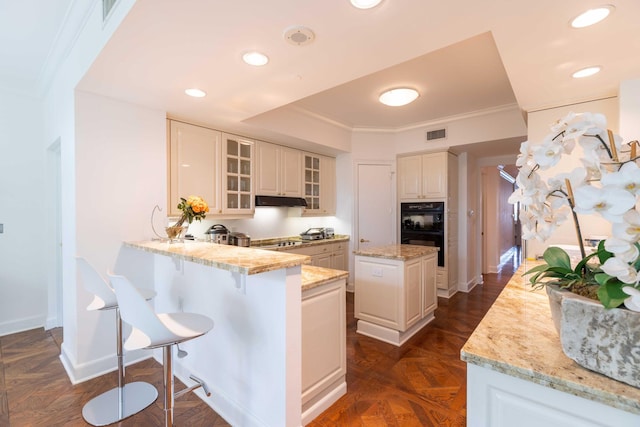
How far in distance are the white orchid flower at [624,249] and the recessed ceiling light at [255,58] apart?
1.88 m

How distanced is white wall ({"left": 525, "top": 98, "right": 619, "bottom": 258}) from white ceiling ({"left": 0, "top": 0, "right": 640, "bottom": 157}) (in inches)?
3.2

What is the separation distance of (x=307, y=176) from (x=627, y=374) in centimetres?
411

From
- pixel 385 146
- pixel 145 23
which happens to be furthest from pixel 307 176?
pixel 145 23

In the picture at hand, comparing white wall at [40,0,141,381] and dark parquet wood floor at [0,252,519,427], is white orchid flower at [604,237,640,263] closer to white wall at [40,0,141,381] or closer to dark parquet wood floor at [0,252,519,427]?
dark parquet wood floor at [0,252,519,427]

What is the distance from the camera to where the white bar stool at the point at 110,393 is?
→ 1.88m

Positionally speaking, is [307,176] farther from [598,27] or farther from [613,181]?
[613,181]

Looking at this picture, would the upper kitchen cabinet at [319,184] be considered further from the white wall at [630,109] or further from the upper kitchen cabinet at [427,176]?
the white wall at [630,109]

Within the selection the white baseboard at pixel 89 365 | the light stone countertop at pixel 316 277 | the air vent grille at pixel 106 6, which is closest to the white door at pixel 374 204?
the light stone countertop at pixel 316 277

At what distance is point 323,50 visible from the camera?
1.76 metres

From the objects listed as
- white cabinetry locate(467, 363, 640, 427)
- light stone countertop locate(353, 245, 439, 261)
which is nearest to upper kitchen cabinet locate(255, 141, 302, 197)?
light stone countertop locate(353, 245, 439, 261)

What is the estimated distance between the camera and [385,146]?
15.9 ft

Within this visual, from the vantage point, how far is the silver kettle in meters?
3.39

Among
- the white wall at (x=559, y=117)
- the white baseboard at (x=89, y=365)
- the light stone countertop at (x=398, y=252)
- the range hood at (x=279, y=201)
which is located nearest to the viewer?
the white baseboard at (x=89, y=365)

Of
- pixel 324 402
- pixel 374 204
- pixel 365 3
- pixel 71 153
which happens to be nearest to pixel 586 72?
pixel 365 3
